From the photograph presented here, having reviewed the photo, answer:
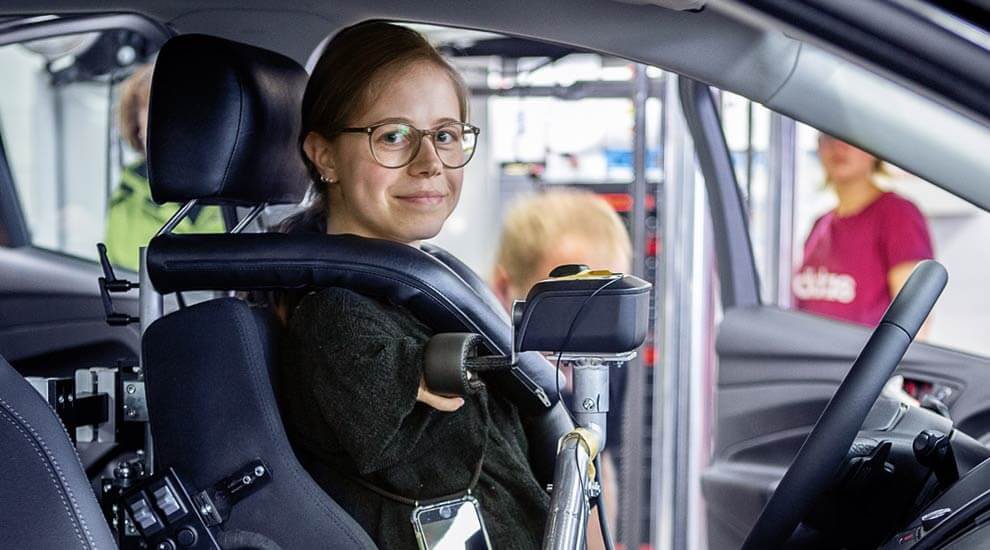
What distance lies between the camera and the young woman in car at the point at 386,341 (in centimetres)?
151

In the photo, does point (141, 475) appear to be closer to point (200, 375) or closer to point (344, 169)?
point (200, 375)

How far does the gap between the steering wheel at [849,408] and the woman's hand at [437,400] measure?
382 mm

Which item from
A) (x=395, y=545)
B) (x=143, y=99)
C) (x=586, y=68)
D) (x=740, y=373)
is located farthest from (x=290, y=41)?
(x=586, y=68)

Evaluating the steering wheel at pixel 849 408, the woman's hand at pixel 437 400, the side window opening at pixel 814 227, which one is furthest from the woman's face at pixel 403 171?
the steering wheel at pixel 849 408

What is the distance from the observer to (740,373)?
2.31 metres

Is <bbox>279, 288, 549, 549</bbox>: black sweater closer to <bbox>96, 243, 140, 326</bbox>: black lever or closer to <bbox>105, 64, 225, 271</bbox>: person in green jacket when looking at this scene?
<bbox>96, 243, 140, 326</bbox>: black lever

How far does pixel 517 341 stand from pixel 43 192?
680cm

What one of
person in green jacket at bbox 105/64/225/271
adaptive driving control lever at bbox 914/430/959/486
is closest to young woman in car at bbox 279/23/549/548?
adaptive driving control lever at bbox 914/430/959/486

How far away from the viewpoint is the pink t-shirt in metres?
3.41

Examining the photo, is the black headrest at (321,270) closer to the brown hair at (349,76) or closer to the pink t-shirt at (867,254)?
the brown hair at (349,76)

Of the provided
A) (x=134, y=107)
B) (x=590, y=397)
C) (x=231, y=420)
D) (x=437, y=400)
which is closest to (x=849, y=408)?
(x=590, y=397)

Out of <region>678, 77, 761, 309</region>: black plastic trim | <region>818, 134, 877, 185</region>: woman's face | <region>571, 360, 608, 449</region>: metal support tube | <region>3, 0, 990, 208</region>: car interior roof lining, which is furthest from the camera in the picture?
<region>818, 134, 877, 185</region>: woman's face

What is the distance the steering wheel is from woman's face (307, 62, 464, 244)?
1.86ft

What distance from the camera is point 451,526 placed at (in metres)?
1.59
